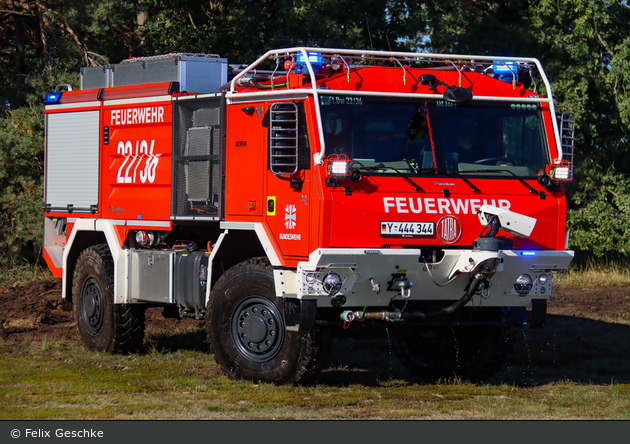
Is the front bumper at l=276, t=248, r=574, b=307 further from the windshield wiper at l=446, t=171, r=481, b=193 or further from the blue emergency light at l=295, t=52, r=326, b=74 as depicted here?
the blue emergency light at l=295, t=52, r=326, b=74

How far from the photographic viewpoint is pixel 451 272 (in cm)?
832

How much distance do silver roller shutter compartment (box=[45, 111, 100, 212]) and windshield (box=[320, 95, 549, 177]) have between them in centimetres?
446

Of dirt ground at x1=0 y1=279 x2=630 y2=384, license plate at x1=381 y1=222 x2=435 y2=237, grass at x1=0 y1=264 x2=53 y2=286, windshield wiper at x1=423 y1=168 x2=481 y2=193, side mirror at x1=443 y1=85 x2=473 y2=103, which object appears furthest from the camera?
grass at x1=0 y1=264 x2=53 y2=286

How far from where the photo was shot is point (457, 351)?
995 cm

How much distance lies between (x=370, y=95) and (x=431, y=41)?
14.0 metres

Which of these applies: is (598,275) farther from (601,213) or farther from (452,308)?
(452,308)

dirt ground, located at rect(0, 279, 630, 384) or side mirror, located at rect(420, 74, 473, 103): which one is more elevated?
side mirror, located at rect(420, 74, 473, 103)

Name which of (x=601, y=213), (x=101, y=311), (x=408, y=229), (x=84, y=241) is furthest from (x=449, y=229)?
(x=601, y=213)

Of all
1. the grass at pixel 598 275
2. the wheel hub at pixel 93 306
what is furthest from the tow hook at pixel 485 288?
the grass at pixel 598 275

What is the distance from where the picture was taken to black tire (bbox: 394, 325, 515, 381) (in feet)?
31.9

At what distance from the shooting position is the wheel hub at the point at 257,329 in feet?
28.5

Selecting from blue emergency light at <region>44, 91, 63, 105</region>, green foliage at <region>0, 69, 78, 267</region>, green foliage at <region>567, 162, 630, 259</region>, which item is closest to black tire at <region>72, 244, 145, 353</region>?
blue emergency light at <region>44, 91, 63, 105</region>

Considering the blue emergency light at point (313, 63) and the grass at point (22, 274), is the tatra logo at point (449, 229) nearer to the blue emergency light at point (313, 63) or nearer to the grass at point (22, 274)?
the blue emergency light at point (313, 63)

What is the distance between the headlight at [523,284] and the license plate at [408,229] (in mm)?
1128
